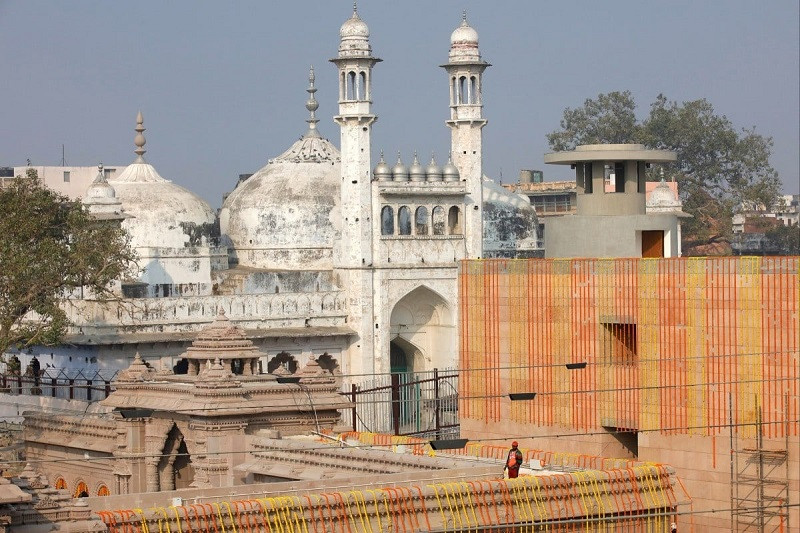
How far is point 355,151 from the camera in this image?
5162cm

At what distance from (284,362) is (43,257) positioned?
11.4 meters

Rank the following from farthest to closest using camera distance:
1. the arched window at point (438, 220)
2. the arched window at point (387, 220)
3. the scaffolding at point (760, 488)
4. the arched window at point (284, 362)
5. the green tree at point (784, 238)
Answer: the green tree at point (784, 238) < the arched window at point (438, 220) < the arched window at point (387, 220) < the arched window at point (284, 362) < the scaffolding at point (760, 488)

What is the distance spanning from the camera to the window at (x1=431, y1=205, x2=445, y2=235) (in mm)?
53469

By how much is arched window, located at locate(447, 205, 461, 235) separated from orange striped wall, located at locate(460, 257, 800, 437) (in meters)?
21.2

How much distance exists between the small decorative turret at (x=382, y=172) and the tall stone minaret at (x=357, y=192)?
724 mm

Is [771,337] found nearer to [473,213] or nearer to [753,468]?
[753,468]

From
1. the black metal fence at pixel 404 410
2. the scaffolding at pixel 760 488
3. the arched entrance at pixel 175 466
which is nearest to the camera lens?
the scaffolding at pixel 760 488

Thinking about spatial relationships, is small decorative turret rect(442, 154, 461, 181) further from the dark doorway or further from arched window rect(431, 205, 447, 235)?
the dark doorway

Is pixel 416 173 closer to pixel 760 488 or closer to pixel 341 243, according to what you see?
pixel 341 243

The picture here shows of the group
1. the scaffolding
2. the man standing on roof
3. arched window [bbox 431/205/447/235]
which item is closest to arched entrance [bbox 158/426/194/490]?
the man standing on roof

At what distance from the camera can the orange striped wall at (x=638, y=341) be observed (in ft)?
87.4

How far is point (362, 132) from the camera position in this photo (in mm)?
51656

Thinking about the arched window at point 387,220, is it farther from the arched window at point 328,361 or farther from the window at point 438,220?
the arched window at point 328,361

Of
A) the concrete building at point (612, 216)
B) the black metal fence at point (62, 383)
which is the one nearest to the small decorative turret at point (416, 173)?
the black metal fence at point (62, 383)
